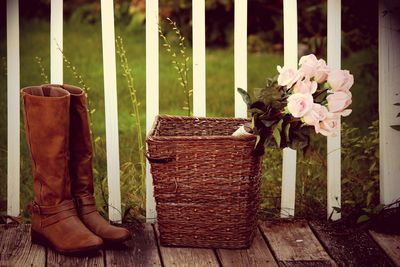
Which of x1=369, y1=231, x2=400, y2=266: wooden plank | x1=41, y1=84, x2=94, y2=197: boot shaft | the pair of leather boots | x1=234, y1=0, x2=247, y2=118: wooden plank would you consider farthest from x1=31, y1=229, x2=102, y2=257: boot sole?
x1=369, y1=231, x2=400, y2=266: wooden plank

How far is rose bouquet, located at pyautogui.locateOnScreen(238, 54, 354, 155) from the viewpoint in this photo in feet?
9.76

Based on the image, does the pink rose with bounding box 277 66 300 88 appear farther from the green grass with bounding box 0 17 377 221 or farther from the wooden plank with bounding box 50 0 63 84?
the wooden plank with bounding box 50 0 63 84

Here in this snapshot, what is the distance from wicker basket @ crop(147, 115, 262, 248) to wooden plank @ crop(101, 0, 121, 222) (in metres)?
0.26

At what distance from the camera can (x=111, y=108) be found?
3.52 m

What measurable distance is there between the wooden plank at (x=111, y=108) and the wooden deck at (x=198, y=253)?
18 cm

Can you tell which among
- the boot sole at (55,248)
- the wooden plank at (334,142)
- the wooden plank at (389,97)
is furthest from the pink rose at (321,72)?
the boot sole at (55,248)

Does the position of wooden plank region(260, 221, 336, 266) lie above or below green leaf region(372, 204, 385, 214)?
below

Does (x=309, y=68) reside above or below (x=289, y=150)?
above

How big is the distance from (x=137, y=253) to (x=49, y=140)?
55 cm

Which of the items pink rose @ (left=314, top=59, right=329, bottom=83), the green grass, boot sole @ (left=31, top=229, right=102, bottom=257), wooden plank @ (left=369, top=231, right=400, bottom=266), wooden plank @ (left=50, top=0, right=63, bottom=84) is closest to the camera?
pink rose @ (left=314, top=59, right=329, bottom=83)

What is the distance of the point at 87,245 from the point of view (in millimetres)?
3154

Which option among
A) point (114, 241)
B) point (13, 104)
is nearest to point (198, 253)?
point (114, 241)

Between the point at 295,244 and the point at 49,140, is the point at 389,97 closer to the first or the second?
the point at 295,244

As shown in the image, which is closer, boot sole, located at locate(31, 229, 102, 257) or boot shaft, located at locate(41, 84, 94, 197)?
boot sole, located at locate(31, 229, 102, 257)
